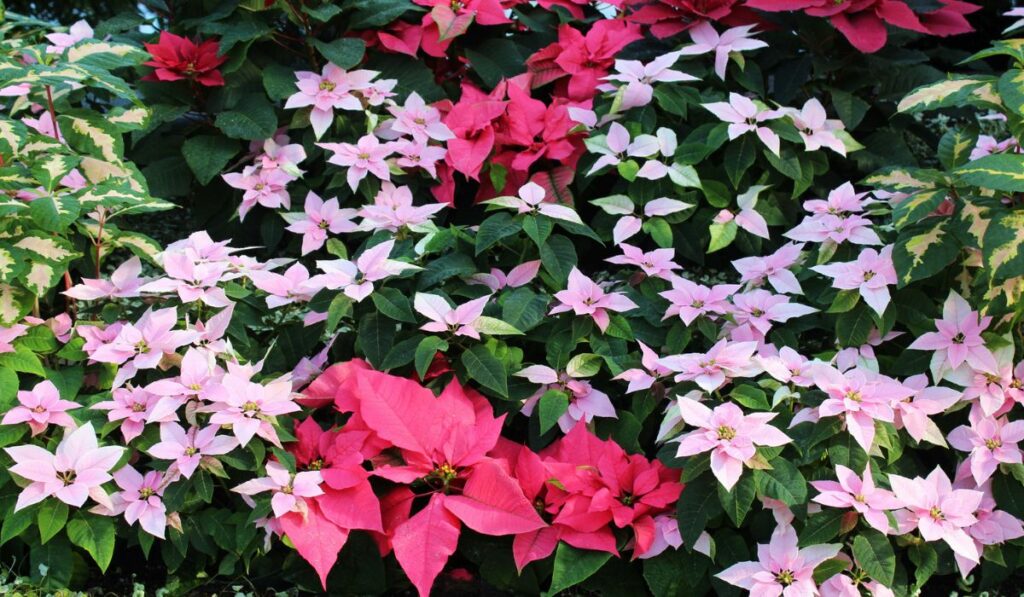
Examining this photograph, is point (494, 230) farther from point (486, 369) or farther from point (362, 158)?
point (362, 158)

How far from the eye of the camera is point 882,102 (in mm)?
2604

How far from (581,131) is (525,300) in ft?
1.68

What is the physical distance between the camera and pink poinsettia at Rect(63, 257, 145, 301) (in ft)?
6.70

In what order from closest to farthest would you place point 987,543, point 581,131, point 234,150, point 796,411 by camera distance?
point 987,543
point 796,411
point 581,131
point 234,150

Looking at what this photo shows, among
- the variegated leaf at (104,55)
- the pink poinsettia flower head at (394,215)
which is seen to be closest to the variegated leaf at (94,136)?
the variegated leaf at (104,55)

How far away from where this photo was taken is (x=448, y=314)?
1.93 meters

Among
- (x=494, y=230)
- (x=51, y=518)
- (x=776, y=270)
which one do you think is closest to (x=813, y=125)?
(x=776, y=270)

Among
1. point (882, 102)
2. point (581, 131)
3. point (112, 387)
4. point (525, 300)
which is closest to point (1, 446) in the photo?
point (112, 387)

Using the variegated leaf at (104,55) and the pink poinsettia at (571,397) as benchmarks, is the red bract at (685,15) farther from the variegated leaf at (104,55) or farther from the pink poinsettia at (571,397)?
the variegated leaf at (104,55)

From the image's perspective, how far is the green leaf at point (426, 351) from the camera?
1.85 meters

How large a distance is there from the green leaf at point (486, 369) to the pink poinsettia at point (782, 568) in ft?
1.53

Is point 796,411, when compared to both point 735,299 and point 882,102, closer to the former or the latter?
point 735,299

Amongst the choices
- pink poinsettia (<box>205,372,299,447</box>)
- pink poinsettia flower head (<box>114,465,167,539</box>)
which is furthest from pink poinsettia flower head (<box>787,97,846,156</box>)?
pink poinsettia flower head (<box>114,465,167,539</box>)

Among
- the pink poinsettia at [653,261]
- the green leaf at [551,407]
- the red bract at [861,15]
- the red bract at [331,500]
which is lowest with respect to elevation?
the red bract at [331,500]
